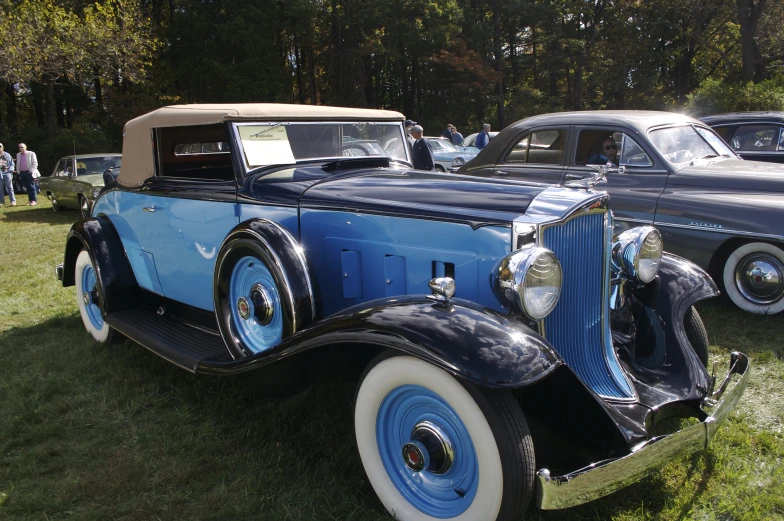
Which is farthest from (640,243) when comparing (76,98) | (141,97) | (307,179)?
(76,98)

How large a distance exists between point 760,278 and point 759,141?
3.27 m

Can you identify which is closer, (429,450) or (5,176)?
(429,450)

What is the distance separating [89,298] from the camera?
4.70 metres

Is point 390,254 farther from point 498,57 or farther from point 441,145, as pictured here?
point 498,57

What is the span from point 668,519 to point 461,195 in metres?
1.66

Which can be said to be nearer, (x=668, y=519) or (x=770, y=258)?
(x=668, y=519)

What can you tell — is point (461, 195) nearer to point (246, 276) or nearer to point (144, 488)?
point (246, 276)

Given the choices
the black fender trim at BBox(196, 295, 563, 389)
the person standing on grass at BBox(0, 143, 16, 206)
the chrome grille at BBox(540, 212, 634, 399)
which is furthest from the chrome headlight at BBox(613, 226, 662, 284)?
the person standing on grass at BBox(0, 143, 16, 206)

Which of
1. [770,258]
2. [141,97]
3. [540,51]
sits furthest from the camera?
[540,51]

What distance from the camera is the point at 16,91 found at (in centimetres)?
2689

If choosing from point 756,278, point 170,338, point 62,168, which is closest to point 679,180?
point 756,278

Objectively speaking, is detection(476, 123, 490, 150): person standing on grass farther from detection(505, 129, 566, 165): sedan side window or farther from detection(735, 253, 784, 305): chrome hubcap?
detection(735, 253, 784, 305): chrome hubcap

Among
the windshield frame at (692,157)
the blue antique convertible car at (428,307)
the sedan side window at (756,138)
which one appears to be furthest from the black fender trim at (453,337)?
the sedan side window at (756,138)

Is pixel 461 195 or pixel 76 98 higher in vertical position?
pixel 76 98
